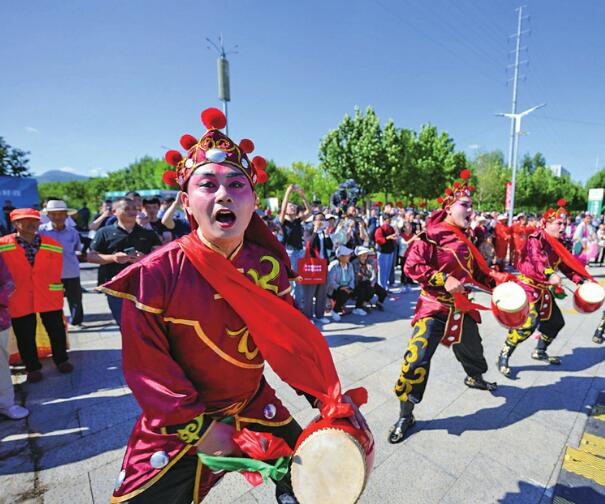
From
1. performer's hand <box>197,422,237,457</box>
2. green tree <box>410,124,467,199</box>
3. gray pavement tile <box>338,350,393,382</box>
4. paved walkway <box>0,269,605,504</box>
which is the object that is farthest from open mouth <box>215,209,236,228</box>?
green tree <box>410,124,467,199</box>

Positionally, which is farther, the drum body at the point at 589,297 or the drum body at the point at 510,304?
the drum body at the point at 589,297

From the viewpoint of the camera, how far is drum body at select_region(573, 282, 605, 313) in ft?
12.8

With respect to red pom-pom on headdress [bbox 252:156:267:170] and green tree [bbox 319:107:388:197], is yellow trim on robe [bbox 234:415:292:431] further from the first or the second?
green tree [bbox 319:107:388:197]

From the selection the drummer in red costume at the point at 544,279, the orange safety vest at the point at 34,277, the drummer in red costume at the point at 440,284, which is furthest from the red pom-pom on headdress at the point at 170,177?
the drummer in red costume at the point at 544,279

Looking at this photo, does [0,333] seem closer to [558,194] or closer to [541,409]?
[541,409]

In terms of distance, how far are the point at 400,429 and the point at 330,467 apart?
→ 1924mm

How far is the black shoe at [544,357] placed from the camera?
14.7 feet

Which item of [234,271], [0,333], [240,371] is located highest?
[234,271]

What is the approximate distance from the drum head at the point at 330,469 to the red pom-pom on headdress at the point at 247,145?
143cm

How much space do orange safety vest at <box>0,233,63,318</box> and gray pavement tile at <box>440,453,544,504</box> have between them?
4.44 metres

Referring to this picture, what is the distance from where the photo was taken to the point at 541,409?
340cm

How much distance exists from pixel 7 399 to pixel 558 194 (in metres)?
49.2

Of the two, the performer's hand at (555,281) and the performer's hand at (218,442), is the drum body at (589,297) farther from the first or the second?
the performer's hand at (218,442)

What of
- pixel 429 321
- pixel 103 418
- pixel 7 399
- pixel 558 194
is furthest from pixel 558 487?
pixel 558 194
